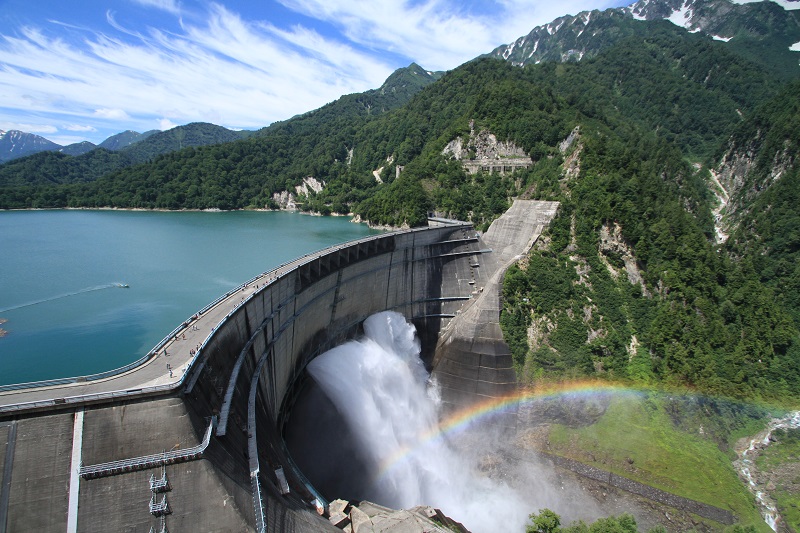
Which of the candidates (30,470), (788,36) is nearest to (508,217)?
(30,470)

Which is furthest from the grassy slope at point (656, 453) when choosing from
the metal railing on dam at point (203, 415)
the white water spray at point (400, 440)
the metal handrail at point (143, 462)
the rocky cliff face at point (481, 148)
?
the rocky cliff face at point (481, 148)

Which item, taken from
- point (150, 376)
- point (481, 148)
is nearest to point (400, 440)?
→ point (150, 376)

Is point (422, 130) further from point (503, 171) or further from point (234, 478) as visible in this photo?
point (234, 478)

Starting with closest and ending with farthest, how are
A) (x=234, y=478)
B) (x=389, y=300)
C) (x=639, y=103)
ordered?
(x=234, y=478), (x=389, y=300), (x=639, y=103)

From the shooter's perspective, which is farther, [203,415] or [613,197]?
[613,197]


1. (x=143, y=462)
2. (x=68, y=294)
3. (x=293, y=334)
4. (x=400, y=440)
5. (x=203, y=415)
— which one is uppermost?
(x=203, y=415)

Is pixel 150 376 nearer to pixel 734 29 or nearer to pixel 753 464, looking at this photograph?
pixel 753 464

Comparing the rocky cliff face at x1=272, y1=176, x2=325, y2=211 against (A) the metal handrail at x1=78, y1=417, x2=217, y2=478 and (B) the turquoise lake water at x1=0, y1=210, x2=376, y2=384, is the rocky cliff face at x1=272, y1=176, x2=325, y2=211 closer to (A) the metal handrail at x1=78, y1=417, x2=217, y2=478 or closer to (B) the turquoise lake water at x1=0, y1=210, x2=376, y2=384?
(B) the turquoise lake water at x1=0, y1=210, x2=376, y2=384

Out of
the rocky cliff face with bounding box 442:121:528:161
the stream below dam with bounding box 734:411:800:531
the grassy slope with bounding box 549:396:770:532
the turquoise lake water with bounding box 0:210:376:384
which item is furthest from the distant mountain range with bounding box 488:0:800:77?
the turquoise lake water with bounding box 0:210:376:384
